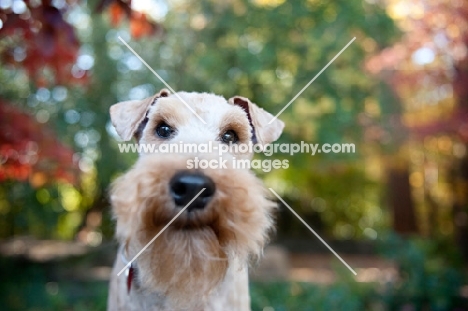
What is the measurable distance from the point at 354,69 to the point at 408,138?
1858 mm

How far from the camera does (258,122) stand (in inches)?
77.4

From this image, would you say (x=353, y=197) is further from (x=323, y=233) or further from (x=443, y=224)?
(x=443, y=224)

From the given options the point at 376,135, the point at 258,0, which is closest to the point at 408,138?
the point at 376,135

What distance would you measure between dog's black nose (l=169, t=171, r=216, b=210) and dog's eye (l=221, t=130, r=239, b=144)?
15.5 inches

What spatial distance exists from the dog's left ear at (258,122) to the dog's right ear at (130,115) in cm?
33

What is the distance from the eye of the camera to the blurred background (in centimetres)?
387

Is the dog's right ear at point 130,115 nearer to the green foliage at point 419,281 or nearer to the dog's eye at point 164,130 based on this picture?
the dog's eye at point 164,130

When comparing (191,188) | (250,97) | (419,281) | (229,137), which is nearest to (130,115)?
(229,137)

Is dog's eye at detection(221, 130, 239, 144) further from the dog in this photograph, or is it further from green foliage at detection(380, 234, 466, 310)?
green foliage at detection(380, 234, 466, 310)

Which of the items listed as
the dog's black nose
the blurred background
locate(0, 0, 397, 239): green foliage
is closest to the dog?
the dog's black nose

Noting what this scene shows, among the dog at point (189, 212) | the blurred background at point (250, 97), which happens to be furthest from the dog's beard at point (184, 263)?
the blurred background at point (250, 97)

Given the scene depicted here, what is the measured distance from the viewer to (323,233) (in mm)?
10805

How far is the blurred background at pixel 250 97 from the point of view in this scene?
387 centimetres

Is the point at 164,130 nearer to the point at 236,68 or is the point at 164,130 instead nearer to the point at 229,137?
the point at 229,137
